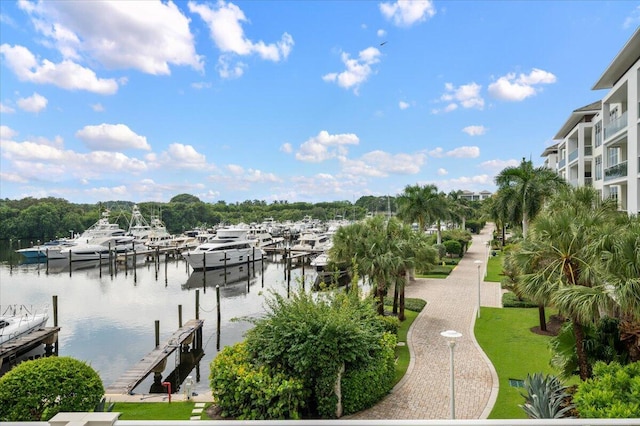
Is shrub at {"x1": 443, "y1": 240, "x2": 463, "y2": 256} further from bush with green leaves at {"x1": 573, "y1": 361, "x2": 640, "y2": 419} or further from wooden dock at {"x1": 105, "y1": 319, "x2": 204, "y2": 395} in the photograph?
bush with green leaves at {"x1": 573, "y1": 361, "x2": 640, "y2": 419}

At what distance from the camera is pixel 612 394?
7961 millimetres

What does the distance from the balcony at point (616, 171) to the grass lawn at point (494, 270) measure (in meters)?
8.98

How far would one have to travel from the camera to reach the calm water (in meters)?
21.5

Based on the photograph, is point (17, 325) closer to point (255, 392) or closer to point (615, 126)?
point (255, 392)

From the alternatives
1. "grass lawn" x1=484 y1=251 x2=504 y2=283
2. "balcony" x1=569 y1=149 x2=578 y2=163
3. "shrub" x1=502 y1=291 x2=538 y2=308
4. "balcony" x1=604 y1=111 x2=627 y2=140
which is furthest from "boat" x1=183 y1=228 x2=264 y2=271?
"balcony" x1=604 y1=111 x2=627 y2=140

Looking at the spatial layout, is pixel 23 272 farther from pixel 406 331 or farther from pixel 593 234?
pixel 593 234

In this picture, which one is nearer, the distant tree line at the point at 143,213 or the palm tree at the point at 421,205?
the palm tree at the point at 421,205

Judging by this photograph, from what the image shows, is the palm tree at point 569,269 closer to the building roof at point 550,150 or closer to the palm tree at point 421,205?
the palm tree at point 421,205

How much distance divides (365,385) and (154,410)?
626cm

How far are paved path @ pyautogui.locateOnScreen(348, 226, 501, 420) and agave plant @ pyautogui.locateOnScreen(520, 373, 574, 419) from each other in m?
1.45

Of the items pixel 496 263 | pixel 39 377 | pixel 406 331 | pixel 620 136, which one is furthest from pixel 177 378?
pixel 496 263

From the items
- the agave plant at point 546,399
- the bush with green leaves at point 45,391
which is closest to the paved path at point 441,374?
the agave plant at point 546,399

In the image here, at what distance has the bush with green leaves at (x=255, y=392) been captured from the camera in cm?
1070

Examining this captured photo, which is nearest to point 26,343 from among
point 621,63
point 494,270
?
point 621,63
